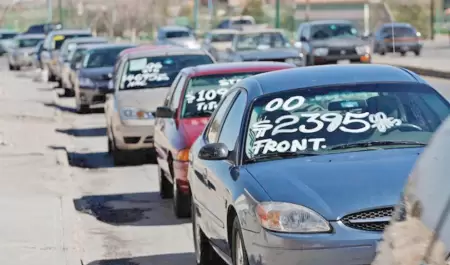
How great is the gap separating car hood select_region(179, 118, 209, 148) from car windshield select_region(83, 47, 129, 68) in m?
14.7

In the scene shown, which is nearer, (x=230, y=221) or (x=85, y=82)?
(x=230, y=221)

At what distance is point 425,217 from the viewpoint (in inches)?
151

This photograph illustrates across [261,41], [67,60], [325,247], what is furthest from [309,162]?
[67,60]

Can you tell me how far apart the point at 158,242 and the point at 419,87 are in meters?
3.58

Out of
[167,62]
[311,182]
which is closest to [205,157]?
[311,182]

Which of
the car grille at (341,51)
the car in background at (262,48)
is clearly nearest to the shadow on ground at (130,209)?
the car in background at (262,48)

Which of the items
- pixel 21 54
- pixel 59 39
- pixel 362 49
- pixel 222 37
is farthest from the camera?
pixel 21 54

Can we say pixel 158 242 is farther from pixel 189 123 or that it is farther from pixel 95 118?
Result: pixel 95 118

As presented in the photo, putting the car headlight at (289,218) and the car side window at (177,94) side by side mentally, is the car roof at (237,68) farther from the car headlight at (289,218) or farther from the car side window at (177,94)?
the car headlight at (289,218)

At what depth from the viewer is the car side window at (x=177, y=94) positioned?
12750 millimetres

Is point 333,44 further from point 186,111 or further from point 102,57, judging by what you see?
point 186,111

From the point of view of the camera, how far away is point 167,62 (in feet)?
56.7

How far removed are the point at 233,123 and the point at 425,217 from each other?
4326 mm

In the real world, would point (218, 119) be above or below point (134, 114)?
above
